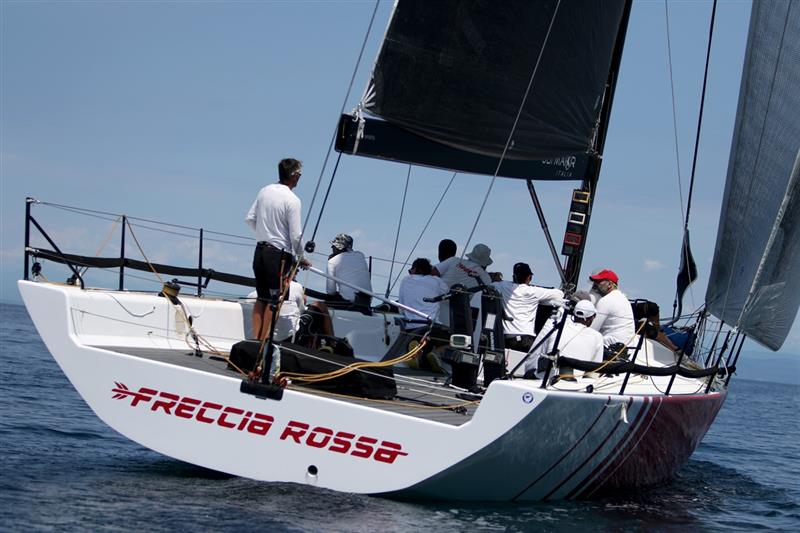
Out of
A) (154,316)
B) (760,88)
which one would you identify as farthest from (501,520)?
(760,88)

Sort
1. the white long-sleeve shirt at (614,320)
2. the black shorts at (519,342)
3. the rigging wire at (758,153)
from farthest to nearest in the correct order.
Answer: the rigging wire at (758,153), the white long-sleeve shirt at (614,320), the black shorts at (519,342)

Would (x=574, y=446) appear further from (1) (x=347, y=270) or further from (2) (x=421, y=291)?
(1) (x=347, y=270)

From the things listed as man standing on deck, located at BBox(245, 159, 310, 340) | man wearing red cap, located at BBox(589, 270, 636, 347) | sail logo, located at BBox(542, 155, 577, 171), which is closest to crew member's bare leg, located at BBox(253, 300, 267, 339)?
man standing on deck, located at BBox(245, 159, 310, 340)

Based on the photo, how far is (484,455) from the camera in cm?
616

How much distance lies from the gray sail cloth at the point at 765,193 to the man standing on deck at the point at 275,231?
4291 millimetres

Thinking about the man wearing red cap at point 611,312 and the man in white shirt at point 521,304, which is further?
the man wearing red cap at point 611,312

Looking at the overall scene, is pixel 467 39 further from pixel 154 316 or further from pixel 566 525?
pixel 566 525

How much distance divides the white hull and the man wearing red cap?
1178 millimetres

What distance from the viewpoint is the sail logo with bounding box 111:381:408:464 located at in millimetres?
6277

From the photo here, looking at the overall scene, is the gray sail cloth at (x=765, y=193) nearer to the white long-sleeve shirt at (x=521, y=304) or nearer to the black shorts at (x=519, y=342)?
the white long-sleeve shirt at (x=521, y=304)

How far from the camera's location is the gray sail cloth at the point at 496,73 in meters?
8.86

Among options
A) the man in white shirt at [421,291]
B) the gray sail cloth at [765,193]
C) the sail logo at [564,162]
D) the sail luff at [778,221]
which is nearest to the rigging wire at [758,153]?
the gray sail cloth at [765,193]

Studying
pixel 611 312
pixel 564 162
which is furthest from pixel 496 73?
pixel 611 312

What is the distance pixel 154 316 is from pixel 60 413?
3.49 meters
